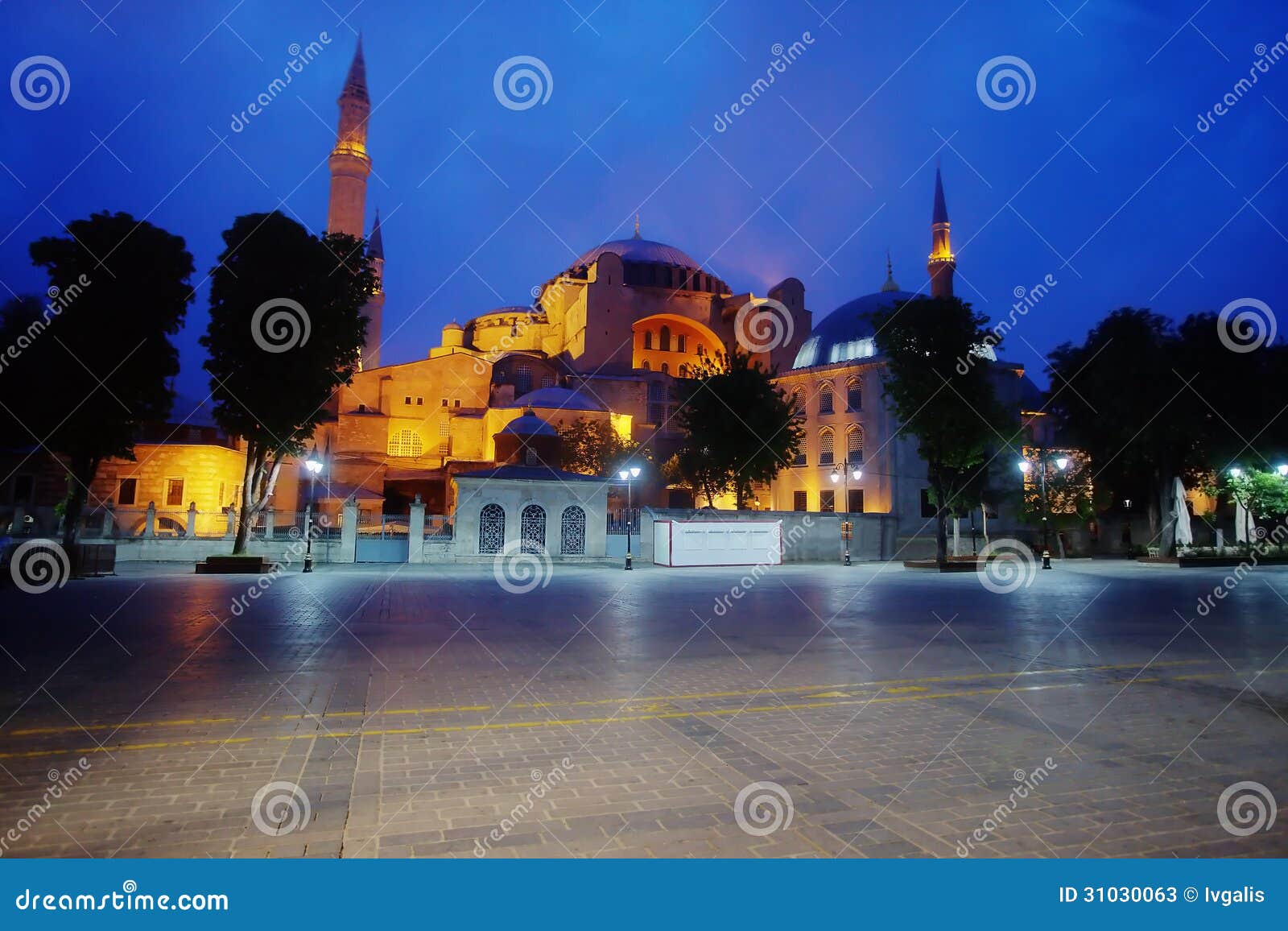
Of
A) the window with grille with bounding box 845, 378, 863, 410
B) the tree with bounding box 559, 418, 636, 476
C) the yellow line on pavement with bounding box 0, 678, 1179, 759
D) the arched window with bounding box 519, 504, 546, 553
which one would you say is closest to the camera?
the yellow line on pavement with bounding box 0, 678, 1179, 759

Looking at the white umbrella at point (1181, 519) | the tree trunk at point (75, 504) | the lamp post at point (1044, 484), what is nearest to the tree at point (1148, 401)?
the white umbrella at point (1181, 519)

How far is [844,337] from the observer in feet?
166

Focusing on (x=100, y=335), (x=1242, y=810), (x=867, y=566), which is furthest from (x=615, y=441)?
(x=1242, y=810)

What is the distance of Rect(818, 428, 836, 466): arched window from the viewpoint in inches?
1940

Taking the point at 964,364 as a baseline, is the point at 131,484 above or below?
below

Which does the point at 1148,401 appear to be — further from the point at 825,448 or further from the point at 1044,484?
the point at 825,448

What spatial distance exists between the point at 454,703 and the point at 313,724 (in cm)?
114

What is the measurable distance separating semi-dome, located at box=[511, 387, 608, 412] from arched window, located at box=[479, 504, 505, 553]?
67.9 ft

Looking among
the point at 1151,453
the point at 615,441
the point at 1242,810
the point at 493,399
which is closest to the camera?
the point at 1242,810

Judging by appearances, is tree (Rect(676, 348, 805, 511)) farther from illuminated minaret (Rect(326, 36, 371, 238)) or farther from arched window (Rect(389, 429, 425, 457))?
illuminated minaret (Rect(326, 36, 371, 238))

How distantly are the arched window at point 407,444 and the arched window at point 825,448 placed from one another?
27.0 meters

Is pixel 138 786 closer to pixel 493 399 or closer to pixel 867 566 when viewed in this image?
pixel 867 566

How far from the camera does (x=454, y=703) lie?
21.1ft

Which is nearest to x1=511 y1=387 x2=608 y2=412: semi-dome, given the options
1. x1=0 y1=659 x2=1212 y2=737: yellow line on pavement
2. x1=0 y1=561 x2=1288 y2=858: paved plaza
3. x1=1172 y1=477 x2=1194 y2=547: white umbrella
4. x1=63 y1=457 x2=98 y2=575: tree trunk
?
x1=63 y1=457 x2=98 y2=575: tree trunk
